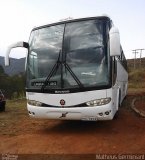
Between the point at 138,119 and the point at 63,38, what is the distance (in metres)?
4.58

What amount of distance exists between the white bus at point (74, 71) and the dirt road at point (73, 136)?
0.68 metres


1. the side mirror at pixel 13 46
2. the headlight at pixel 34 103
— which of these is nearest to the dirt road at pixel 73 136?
the headlight at pixel 34 103

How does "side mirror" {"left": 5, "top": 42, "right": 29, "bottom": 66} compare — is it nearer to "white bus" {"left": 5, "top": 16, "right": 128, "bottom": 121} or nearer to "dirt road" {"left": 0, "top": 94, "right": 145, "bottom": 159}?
"white bus" {"left": 5, "top": 16, "right": 128, "bottom": 121}

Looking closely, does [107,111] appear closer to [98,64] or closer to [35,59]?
[98,64]

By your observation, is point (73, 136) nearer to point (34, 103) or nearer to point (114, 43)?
point (34, 103)

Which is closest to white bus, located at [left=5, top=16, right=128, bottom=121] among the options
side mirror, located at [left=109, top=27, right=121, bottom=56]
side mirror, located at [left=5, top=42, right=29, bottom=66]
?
side mirror, located at [left=109, top=27, right=121, bottom=56]

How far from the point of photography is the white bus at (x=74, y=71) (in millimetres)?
10914

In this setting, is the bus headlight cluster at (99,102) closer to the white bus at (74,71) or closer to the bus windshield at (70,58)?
the white bus at (74,71)

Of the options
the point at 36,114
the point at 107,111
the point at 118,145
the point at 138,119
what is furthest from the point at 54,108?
the point at 138,119

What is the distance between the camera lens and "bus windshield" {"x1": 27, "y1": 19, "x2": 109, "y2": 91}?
36.3 feet

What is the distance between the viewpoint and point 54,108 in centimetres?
1131

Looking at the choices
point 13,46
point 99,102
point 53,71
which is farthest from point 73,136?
point 13,46

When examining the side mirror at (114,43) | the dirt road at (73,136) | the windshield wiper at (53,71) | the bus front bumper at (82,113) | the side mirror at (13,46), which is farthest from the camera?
the side mirror at (13,46)

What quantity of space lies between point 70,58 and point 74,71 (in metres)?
0.48
